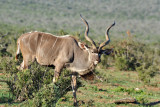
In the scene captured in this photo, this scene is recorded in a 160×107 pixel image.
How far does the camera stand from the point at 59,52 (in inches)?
248

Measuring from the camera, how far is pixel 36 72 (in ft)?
16.7

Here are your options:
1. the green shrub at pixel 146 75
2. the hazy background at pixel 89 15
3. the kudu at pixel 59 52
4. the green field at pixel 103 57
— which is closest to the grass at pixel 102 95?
the green field at pixel 103 57

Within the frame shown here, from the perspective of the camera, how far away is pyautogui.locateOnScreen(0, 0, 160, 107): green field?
5.21 meters

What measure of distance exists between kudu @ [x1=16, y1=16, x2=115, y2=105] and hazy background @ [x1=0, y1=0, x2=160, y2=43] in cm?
3185

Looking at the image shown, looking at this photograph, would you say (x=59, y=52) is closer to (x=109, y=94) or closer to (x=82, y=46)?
(x=82, y=46)

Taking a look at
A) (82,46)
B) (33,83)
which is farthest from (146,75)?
(33,83)

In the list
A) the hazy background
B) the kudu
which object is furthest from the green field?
the kudu

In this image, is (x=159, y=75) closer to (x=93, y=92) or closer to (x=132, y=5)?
(x=93, y=92)

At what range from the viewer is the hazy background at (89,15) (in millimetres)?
41250

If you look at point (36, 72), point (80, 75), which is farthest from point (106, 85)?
point (36, 72)

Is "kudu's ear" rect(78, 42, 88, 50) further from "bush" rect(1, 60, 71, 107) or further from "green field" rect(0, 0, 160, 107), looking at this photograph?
"bush" rect(1, 60, 71, 107)

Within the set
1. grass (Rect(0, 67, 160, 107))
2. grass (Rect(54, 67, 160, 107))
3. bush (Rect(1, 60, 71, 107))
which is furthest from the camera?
grass (Rect(54, 67, 160, 107))

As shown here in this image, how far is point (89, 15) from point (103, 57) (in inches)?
1464

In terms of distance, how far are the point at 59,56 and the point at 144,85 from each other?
4.50 m
